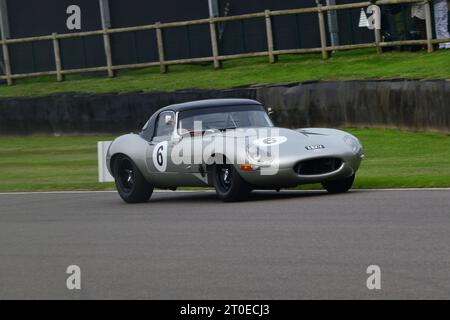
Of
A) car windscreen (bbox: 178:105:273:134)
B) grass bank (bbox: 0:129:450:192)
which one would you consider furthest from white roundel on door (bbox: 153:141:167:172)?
grass bank (bbox: 0:129:450:192)

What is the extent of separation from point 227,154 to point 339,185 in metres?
1.47

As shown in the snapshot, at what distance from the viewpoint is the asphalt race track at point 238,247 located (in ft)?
27.6

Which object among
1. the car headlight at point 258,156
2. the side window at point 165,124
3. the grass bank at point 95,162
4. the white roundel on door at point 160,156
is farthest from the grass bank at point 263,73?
the car headlight at point 258,156

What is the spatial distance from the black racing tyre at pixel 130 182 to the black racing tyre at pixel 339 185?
7.75 feet

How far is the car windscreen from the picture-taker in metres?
15.2

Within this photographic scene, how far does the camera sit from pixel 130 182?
16047 millimetres

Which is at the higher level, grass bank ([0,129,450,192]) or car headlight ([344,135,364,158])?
car headlight ([344,135,364,158])

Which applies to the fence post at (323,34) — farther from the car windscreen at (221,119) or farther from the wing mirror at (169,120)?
the wing mirror at (169,120)

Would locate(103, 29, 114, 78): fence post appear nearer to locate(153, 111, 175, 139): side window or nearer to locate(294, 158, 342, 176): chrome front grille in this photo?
locate(153, 111, 175, 139): side window

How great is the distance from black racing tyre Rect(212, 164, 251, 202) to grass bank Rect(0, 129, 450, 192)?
1983 millimetres

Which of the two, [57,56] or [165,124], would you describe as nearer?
[165,124]

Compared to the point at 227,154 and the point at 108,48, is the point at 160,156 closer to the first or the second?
the point at 227,154

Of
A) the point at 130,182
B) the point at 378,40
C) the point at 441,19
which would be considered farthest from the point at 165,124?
the point at 441,19
